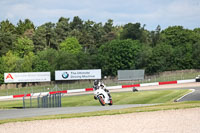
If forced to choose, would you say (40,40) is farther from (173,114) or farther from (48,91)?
(173,114)

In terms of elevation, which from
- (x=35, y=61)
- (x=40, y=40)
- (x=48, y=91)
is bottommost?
(x=48, y=91)

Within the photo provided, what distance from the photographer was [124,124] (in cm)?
1406

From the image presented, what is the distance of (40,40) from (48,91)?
211ft

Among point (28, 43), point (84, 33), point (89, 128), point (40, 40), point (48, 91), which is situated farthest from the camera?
point (84, 33)

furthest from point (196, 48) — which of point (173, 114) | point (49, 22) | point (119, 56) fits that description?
point (173, 114)

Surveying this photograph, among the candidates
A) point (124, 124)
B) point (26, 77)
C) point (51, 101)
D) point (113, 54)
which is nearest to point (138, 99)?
point (51, 101)

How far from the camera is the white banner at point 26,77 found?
69.4 m

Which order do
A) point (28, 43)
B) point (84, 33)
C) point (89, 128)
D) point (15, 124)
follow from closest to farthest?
point (89, 128), point (15, 124), point (28, 43), point (84, 33)

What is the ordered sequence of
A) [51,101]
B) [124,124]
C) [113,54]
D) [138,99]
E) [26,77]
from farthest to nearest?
[113,54], [26,77], [138,99], [51,101], [124,124]

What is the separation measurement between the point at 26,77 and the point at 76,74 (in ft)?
33.0

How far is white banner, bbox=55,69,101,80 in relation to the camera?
7050cm

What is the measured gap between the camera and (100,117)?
51.9 ft

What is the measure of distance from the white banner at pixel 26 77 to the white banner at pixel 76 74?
2.67m

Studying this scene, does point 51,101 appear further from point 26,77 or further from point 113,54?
point 113,54
